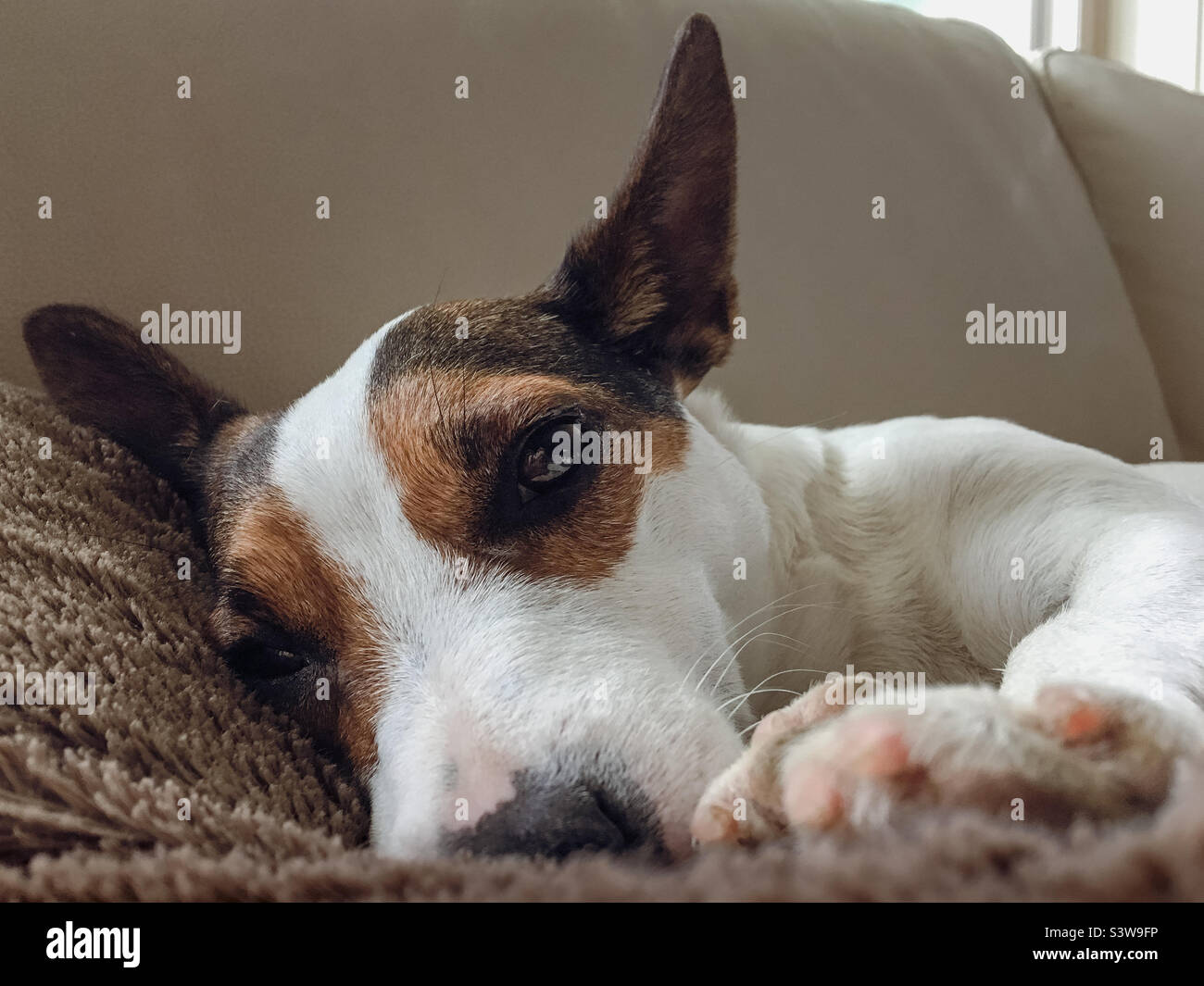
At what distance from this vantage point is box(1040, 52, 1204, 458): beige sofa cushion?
2.74 meters

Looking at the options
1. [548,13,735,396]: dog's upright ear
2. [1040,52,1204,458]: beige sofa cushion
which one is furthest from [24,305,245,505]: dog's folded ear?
[1040,52,1204,458]: beige sofa cushion

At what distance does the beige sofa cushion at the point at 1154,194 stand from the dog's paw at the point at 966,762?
2.57 meters

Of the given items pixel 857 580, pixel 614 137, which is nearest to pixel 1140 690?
pixel 857 580

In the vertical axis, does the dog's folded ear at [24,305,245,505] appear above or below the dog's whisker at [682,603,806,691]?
above

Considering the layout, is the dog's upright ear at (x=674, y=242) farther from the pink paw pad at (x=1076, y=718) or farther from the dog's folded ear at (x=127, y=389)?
the pink paw pad at (x=1076, y=718)

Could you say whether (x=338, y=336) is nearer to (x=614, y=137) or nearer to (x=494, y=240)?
(x=494, y=240)

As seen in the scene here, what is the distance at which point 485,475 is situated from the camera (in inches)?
40.6

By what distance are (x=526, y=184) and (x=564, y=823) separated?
1611 millimetres

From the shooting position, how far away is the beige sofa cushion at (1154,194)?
108 inches

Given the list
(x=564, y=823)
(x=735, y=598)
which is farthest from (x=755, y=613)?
(x=564, y=823)

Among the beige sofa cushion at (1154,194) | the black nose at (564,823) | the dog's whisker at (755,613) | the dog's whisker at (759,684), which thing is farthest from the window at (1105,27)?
the black nose at (564,823)

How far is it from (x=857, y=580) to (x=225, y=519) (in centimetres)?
92

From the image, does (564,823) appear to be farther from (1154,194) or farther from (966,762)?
(1154,194)

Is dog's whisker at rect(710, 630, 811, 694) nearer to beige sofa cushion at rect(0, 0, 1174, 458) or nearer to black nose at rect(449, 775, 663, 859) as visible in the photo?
black nose at rect(449, 775, 663, 859)
